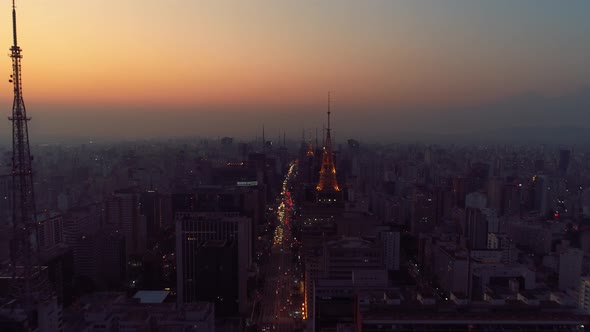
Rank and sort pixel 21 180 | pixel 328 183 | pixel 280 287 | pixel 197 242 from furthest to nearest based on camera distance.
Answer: pixel 328 183, pixel 280 287, pixel 197 242, pixel 21 180

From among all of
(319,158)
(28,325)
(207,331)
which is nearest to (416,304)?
(207,331)

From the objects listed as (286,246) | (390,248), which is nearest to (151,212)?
(286,246)

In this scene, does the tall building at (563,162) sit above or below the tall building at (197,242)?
above

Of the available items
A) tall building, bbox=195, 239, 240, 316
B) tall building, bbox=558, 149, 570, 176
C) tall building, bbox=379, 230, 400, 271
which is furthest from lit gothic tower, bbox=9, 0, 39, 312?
tall building, bbox=558, 149, 570, 176

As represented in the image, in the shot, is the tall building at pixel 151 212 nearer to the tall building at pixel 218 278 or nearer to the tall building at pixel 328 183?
the tall building at pixel 328 183

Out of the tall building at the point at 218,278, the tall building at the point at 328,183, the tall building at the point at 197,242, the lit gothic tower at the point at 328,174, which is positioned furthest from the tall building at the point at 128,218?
the lit gothic tower at the point at 328,174

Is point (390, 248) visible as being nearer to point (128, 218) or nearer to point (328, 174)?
point (328, 174)

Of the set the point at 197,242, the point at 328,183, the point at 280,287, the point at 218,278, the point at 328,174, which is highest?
the point at 328,174

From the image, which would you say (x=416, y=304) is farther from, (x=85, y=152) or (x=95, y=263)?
(x=85, y=152)

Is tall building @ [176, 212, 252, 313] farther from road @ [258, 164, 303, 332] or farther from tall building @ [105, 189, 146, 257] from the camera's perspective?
tall building @ [105, 189, 146, 257]
